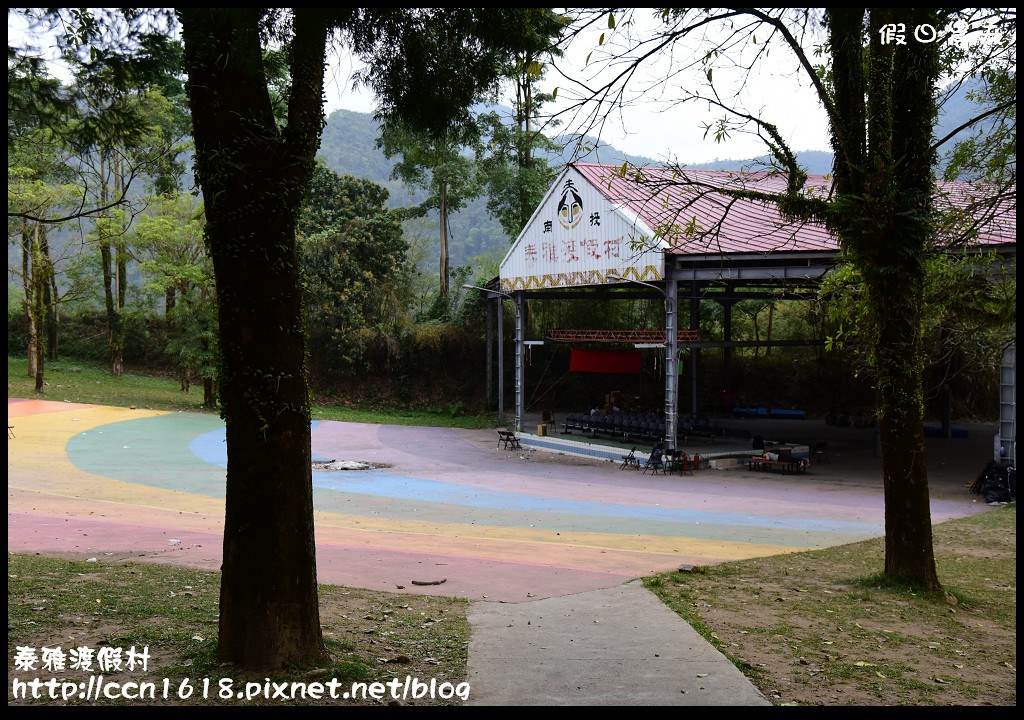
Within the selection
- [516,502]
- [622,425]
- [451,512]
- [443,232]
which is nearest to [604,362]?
[622,425]

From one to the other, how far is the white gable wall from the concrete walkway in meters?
13.1

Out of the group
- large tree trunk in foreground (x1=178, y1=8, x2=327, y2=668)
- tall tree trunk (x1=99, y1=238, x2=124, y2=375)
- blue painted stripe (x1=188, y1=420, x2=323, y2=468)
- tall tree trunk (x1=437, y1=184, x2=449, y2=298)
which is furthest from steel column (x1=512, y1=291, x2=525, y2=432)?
tall tree trunk (x1=99, y1=238, x2=124, y2=375)

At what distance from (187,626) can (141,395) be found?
99.0ft

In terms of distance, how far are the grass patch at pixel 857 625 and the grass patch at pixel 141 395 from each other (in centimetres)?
2113

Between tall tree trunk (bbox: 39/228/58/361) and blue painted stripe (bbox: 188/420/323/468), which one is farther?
tall tree trunk (bbox: 39/228/58/361)

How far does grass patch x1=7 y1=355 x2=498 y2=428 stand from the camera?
3169 cm

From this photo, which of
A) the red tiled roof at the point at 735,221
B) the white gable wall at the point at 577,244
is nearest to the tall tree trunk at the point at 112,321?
the white gable wall at the point at 577,244

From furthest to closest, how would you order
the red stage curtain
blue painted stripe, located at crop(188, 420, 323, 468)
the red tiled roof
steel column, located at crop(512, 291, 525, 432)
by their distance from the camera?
the red stage curtain, steel column, located at crop(512, 291, 525, 432), blue painted stripe, located at crop(188, 420, 323, 468), the red tiled roof

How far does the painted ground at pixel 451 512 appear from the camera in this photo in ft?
34.1

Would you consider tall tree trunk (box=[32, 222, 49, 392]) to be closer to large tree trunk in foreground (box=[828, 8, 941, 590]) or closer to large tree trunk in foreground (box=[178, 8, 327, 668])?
large tree trunk in foreground (box=[178, 8, 327, 668])

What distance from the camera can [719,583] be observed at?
9.16 metres

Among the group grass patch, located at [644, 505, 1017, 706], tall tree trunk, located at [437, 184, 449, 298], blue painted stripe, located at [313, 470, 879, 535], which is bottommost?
blue painted stripe, located at [313, 470, 879, 535]

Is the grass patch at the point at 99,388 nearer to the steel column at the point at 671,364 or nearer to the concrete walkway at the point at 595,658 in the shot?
the steel column at the point at 671,364

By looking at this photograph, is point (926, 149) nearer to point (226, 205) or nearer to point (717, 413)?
point (226, 205)
